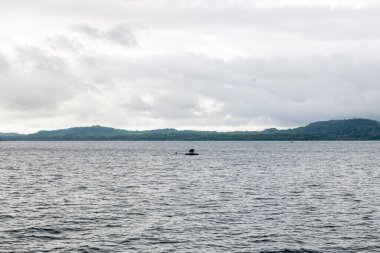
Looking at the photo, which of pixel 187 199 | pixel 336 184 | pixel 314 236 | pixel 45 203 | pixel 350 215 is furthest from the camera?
pixel 336 184

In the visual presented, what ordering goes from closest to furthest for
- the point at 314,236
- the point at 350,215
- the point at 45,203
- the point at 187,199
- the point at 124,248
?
the point at 124,248 → the point at 314,236 → the point at 350,215 → the point at 45,203 → the point at 187,199

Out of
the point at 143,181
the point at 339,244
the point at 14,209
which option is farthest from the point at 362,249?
the point at 143,181

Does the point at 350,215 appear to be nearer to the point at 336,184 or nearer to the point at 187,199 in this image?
the point at 187,199

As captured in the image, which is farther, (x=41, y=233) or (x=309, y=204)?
(x=309, y=204)

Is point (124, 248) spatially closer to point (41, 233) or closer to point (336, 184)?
point (41, 233)

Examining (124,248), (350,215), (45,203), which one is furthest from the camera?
(45,203)

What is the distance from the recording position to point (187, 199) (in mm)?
76438

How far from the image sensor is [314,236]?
5000cm

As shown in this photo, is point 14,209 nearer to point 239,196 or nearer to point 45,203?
point 45,203

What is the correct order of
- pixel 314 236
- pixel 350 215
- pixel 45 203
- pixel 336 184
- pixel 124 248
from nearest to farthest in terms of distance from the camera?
pixel 124 248 < pixel 314 236 < pixel 350 215 < pixel 45 203 < pixel 336 184

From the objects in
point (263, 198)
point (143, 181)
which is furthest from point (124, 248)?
point (143, 181)

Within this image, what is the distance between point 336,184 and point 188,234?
59.5 meters

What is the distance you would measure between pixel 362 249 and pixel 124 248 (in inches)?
858

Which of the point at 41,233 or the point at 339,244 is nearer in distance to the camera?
the point at 339,244
